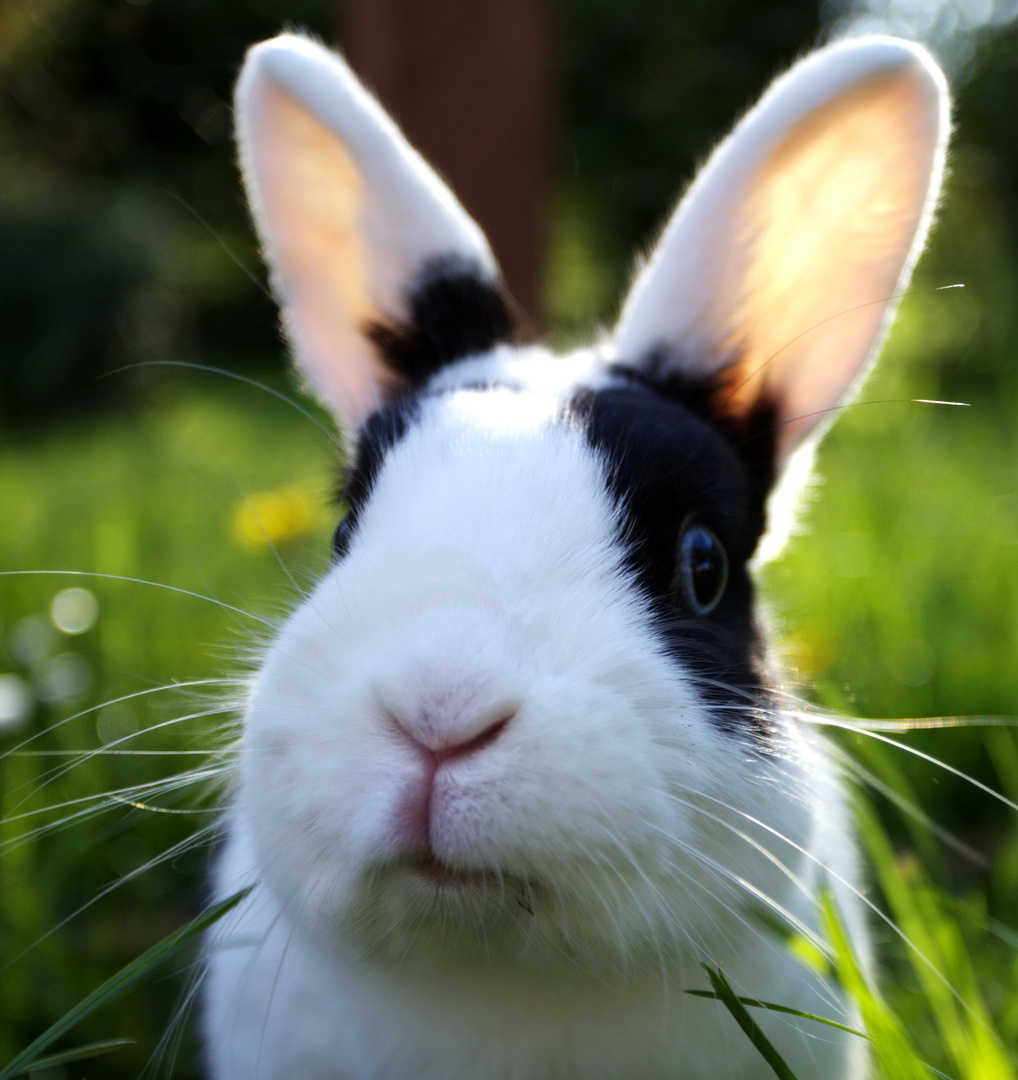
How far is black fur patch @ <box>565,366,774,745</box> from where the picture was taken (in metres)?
1.67

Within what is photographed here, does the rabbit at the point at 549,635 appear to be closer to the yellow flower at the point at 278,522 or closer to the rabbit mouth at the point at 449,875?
the rabbit mouth at the point at 449,875

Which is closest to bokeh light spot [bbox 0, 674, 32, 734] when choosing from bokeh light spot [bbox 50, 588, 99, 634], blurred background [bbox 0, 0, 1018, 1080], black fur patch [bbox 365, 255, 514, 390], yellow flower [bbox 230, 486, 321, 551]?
blurred background [bbox 0, 0, 1018, 1080]

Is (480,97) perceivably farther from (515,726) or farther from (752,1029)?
(752,1029)

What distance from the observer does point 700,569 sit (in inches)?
72.3

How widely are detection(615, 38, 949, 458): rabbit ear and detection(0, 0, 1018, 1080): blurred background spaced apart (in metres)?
0.65

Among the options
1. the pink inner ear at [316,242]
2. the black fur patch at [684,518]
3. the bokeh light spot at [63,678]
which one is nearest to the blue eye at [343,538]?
the black fur patch at [684,518]

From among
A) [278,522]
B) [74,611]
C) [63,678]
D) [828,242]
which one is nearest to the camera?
[828,242]

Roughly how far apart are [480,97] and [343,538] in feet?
9.02

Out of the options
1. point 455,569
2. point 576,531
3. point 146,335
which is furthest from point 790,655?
point 146,335

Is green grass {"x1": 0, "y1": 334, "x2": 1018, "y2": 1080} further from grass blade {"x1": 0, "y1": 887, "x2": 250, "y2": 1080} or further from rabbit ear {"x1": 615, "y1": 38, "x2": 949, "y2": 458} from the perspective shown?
rabbit ear {"x1": 615, "y1": 38, "x2": 949, "y2": 458}

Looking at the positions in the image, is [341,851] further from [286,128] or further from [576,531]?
[286,128]

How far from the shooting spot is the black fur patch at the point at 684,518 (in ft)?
5.49

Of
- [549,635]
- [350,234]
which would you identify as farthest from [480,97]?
[549,635]

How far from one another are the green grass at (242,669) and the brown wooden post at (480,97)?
1.31 meters
